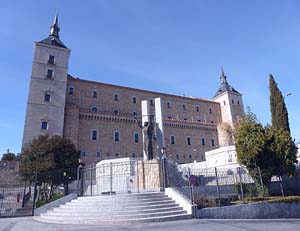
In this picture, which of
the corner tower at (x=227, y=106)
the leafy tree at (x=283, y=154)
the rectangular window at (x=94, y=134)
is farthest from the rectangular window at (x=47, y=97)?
the corner tower at (x=227, y=106)

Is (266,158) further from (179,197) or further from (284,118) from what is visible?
(179,197)

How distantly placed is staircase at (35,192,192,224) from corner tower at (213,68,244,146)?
132ft

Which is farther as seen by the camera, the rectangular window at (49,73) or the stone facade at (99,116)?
the rectangular window at (49,73)

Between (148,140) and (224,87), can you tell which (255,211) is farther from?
(224,87)

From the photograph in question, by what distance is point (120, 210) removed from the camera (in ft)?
33.3

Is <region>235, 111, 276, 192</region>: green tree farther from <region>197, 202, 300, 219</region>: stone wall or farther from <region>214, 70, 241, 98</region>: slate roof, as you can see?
<region>214, 70, 241, 98</region>: slate roof

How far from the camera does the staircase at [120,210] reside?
945 cm

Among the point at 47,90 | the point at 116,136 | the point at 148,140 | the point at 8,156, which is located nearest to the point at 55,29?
the point at 47,90

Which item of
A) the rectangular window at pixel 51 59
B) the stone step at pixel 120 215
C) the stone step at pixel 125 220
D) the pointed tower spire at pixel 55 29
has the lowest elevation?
the stone step at pixel 125 220

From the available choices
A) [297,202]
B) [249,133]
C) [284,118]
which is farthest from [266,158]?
[284,118]

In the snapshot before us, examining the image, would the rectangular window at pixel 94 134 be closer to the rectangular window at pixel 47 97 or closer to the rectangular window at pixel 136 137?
the rectangular window at pixel 136 137

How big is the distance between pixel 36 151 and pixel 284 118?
23.4 m

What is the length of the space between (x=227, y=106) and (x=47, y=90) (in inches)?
1541

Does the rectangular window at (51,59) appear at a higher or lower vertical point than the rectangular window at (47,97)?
higher
